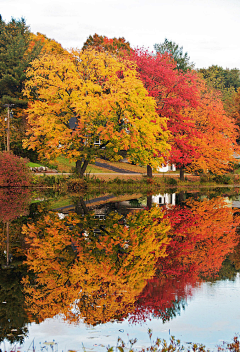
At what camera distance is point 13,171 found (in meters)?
35.9

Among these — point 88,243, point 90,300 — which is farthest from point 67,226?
point 90,300

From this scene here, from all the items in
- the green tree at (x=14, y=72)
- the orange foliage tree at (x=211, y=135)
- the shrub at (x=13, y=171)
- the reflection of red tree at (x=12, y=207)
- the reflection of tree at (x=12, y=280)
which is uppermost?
the green tree at (x=14, y=72)

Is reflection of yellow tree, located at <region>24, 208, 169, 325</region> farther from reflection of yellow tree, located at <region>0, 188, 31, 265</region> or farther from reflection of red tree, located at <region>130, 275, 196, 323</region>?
reflection of yellow tree, located at <region>0, 188, 31, 265</region>

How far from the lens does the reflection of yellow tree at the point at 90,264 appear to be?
755 cm

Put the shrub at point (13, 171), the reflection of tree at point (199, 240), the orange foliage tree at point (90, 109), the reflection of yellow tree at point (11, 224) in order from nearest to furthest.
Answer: the reflection of tree at point (199, 240) < the reflection of yellow tree at point (11, 224) < the orange foliage tree at point (90, 109) < the shrub at point (13, 171)

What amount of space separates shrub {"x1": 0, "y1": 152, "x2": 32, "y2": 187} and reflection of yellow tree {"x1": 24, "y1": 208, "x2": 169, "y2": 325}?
18.0 m

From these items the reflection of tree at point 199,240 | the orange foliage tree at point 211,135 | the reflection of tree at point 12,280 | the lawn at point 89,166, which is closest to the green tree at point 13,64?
the lawn at point 89,166

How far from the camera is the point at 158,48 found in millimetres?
78125

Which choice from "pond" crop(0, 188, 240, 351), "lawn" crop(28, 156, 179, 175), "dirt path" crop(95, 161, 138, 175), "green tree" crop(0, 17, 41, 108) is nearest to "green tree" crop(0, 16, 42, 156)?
"green tree" crop(0, 17, 41, 108)

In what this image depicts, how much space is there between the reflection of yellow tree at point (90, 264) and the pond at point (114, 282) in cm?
2

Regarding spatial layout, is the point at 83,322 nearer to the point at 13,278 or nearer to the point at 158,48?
the point at 13,278

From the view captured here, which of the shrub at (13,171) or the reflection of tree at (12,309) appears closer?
the reflection of tree at (12,309)

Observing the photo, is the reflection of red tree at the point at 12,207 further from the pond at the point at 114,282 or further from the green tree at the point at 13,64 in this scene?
the green tree at the point at 13,64

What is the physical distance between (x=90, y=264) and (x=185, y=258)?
9.26 feet
